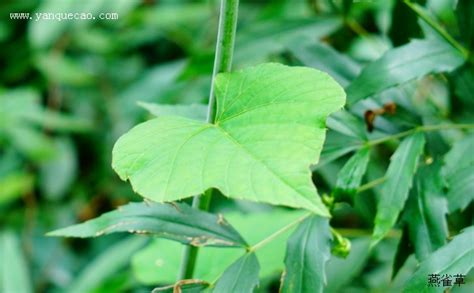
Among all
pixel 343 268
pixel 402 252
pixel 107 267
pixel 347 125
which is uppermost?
pixel 347 125

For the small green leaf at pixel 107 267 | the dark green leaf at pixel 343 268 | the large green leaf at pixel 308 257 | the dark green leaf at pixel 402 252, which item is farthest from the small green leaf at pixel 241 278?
the small green leaf at pixel 107 267

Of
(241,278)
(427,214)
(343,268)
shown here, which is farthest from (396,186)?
(343,268)

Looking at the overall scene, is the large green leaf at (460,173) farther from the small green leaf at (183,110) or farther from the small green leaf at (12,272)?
the small green leaf at (12,272)

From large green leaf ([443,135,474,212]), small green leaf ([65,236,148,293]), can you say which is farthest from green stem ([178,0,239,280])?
small green leaf ([65,236,148,293])

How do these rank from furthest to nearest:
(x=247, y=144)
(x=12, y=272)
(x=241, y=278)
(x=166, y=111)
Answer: (x=12, y=272), (x=166, y=111), (x=241, y=278), (x=247, y=144)

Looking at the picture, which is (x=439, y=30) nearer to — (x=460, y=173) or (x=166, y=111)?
(x=460, y=173)
